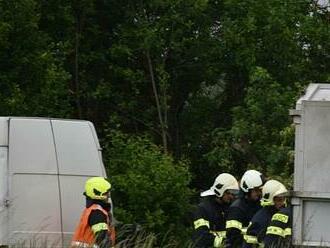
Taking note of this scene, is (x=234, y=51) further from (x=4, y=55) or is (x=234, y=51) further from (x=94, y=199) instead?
(x=94, y=199)

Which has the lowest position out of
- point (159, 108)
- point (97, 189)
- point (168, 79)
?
point (97, 189)

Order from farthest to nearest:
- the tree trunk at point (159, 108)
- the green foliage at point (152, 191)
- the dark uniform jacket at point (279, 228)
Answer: the tree trunk at point (159, 108)
the green foliage at point (152, 191)
the dark uniform jacket at point (279, 228)

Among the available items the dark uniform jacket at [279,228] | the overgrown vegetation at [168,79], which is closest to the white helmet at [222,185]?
the dark uniform jacket at [279,228]

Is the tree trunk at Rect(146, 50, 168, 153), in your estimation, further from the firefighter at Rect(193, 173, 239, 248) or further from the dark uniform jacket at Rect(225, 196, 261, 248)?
the dark uniform jacket at Rect(225, 196, 261, 248)

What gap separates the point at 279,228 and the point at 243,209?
4.19 ft

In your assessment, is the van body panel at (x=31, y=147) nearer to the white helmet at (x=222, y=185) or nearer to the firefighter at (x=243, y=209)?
the white helmet at (x=222, y=185)

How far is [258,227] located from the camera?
425 inches

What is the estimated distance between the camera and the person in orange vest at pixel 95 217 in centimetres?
1074

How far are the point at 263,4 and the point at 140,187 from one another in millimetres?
5768

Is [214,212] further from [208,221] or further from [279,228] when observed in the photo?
[279,228]

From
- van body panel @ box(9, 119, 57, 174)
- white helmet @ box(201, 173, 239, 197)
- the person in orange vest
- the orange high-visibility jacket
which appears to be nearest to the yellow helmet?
the person in orange vest

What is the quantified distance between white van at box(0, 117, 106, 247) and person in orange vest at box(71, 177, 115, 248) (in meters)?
0.52

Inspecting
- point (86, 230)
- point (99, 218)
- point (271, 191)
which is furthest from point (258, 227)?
point (86, 230)

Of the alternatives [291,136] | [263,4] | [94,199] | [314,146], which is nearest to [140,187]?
[291,136]
